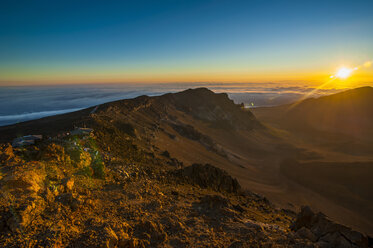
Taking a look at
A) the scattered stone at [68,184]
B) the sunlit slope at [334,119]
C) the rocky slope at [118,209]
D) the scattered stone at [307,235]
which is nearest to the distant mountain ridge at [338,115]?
the sunlit slope at [334,119]

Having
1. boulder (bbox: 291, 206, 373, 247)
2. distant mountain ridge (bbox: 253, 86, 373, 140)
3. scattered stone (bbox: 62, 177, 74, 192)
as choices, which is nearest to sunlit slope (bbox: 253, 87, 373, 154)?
distant mountain ridge (bbox: 253, 86, 373, 140)

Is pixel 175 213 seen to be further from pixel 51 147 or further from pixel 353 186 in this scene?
pixel 353 186

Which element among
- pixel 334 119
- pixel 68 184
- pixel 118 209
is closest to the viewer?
pixel 118 209

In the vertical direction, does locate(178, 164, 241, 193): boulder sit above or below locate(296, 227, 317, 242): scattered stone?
below

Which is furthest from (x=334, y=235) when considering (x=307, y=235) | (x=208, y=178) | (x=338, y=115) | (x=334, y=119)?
(x=338, y=115)

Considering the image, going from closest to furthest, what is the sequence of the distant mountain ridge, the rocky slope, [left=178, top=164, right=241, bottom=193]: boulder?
the rocky slope → [left=178, top=164, right=241, bottom=193]: boulder → the distant mountain ridge

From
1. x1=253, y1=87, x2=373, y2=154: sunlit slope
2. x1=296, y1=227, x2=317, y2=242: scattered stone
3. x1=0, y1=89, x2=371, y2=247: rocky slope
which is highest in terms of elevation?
x1=0, y1=89, x2=371, y2=247: rocky slope

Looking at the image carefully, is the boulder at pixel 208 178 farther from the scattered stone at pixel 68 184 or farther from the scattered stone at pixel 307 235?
the scattered stone at pixel 307 235

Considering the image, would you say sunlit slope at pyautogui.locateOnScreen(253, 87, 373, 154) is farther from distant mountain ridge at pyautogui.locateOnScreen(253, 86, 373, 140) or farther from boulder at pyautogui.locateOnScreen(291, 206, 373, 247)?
boulder at pyautogui.locateOnScreen(291, 206, 373, 247)

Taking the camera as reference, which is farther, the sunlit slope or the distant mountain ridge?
the distant mountain ridge

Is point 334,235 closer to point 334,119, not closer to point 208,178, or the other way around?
point 208,178

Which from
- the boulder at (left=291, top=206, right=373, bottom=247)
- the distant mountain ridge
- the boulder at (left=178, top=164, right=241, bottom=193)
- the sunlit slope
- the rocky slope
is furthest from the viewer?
the distant mountain ridge
